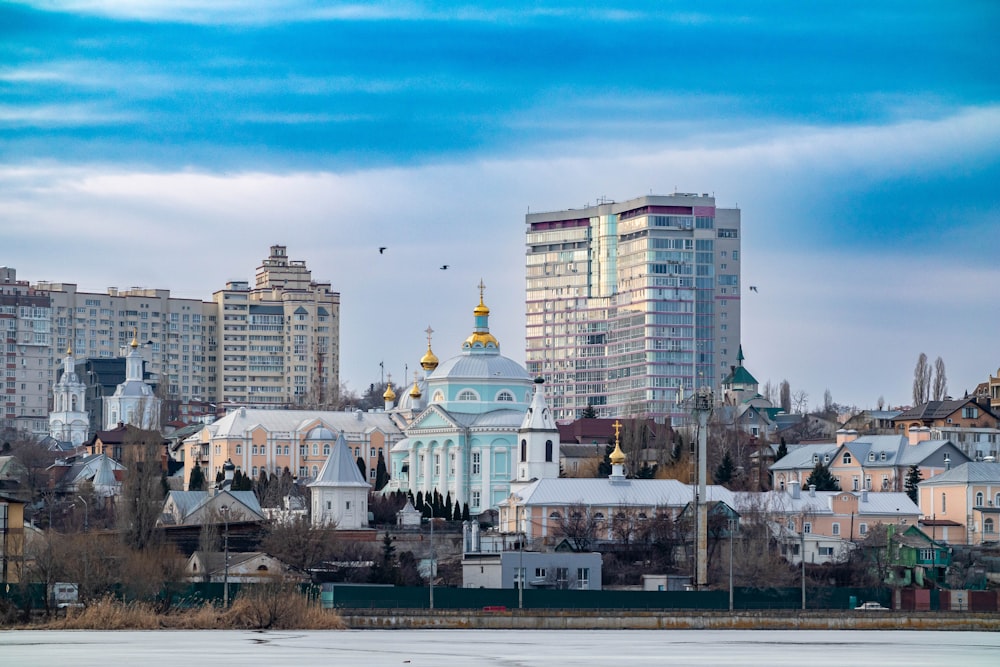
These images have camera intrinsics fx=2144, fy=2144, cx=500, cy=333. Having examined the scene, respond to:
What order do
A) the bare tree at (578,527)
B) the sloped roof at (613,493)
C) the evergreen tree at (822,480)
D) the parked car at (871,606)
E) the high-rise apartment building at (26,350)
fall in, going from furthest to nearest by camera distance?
1. the high-rise apartment building at (26,350)
2. the evergreen tree at (822,480)
3. the sloped roof at (613,493)
4. the bare tree at (578,527)
5. the parked car at (871,606)

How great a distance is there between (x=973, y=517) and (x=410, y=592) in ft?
124

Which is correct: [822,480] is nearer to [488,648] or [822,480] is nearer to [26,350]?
[488,648]

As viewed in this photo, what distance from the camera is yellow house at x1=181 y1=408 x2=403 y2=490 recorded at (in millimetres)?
119625

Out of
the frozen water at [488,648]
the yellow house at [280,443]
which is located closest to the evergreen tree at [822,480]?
the yellow house at [280,443]

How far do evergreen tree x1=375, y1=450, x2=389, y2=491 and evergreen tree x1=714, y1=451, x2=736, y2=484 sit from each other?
18635 mm

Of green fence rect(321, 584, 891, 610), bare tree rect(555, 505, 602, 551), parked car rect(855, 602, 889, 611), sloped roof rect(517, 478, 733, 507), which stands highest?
sloped roof rect(517, 478, 733, 507)

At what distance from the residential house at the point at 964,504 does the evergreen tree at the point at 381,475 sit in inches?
1152

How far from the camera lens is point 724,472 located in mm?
102062

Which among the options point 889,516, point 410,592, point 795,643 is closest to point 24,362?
point 889,516

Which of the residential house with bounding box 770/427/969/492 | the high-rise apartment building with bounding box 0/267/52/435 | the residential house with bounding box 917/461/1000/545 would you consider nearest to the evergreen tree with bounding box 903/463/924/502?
the residential house with bounding box 770/427/969/492

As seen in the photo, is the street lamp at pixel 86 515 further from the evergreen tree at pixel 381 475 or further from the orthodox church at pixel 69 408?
the orthodox church at pixel 69 408

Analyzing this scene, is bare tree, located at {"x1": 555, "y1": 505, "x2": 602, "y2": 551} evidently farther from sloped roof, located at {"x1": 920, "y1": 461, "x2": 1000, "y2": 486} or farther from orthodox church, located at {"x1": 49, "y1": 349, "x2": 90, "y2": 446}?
orthodox church, located at {"x1": 49, "y1": 349, "x2": 90, "y2": 446}

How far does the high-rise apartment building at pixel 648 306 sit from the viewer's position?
175375 mm

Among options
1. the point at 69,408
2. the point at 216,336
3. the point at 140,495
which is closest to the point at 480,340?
the point at 140,495
